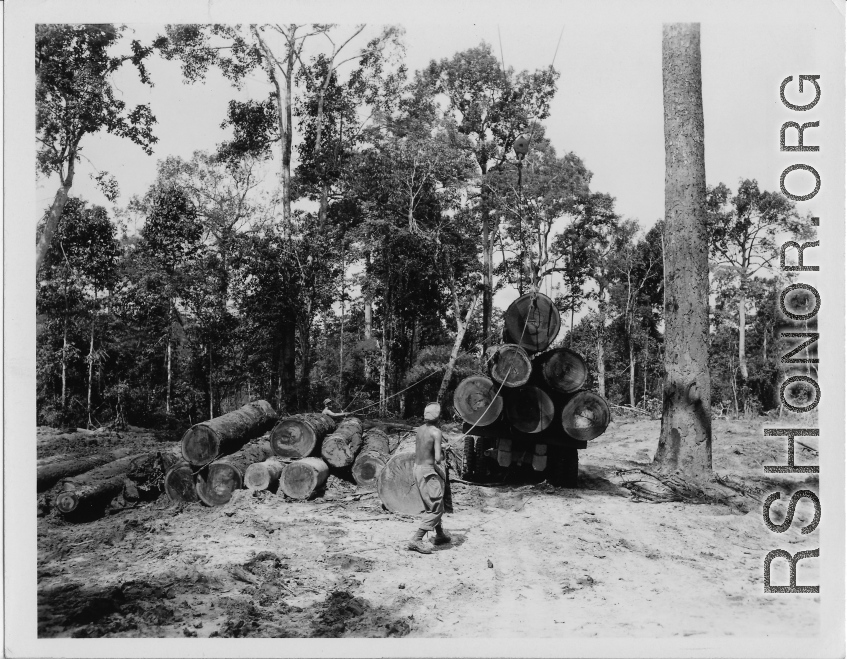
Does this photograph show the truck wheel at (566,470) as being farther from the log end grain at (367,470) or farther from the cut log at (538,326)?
the log end grain at (367,470)

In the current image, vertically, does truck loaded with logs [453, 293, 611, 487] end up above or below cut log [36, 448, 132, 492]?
above

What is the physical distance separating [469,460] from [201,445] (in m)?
4.00

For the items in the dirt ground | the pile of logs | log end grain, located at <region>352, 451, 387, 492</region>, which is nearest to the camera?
the dirt ground

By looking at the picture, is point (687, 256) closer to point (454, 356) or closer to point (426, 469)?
point (426, 469)

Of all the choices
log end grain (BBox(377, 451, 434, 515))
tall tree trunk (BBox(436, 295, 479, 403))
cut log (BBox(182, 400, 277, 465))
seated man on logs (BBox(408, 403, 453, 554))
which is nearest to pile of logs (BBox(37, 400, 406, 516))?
cut log (BBox(182, 400, 277, 465))

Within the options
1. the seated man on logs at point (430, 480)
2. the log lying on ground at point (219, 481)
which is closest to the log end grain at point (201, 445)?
the log lying on ground at point (219, 481)

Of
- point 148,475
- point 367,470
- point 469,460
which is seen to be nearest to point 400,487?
point 367,470

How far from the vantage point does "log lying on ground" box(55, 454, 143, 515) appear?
26.6 ft

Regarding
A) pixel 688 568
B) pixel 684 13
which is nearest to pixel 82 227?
pixel 684 13

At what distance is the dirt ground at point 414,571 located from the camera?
221 inches

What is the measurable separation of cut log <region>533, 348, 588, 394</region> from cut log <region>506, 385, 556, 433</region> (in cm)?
24

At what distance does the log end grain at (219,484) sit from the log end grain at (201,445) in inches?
8.5

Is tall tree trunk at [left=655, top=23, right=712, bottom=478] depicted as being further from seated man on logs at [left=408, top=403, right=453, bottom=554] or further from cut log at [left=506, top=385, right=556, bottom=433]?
seated man on logs at [left=408, top=403, right=453, bottom=554]

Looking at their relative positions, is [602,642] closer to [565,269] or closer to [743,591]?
[743,591]
